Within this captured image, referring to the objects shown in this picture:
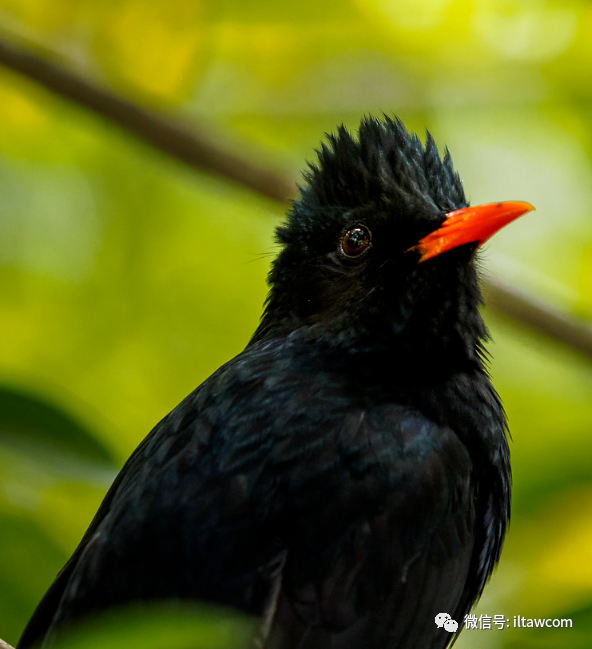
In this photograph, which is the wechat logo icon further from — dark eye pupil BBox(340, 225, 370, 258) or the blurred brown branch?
the blurred brown branch

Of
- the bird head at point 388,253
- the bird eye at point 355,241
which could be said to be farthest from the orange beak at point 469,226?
the bird eye at point 355,241

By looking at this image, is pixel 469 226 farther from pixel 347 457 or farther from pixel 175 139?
pixel 175 139

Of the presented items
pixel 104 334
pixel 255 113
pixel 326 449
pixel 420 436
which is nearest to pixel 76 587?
pixel 326 449

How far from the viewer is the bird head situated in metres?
3.56

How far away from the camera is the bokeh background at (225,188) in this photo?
577cm

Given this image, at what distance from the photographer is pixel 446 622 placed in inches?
127

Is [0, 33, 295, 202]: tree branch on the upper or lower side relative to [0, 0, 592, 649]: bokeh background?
lower

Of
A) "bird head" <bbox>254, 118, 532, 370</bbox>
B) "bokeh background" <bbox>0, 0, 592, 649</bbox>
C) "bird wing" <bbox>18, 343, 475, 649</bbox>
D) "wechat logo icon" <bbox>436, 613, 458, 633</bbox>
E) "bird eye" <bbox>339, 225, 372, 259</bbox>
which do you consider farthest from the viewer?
"bokeh background" <bbox>0, 0, 592, 649</bbox>

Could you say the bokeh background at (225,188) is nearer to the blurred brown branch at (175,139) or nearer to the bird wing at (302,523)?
the blurred brown branch at (175,139)

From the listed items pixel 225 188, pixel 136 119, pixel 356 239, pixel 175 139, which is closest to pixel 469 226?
pixel 356 239

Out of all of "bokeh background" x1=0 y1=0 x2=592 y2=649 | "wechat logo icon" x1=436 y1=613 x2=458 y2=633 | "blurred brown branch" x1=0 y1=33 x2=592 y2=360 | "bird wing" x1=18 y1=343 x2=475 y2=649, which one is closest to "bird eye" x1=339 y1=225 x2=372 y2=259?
"bird wing" x1=18 y1=343 x2=475 y2=649

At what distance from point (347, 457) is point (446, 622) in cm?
69

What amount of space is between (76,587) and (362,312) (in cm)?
141

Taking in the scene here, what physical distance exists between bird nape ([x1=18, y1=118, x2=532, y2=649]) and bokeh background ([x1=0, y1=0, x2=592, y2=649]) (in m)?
1.23
